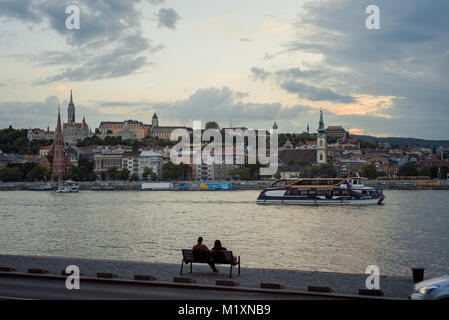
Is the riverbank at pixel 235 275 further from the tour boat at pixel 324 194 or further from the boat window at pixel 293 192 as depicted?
the boat window at pixel 293 192

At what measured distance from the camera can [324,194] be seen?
63.3 meters

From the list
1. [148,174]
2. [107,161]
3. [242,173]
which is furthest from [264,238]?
[107,161]

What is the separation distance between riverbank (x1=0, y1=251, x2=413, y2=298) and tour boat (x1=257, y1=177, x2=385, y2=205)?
49.3 m

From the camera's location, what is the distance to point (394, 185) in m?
119

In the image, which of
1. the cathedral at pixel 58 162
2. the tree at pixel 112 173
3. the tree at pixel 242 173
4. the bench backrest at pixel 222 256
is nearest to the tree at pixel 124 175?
the tree at pixel 112 173

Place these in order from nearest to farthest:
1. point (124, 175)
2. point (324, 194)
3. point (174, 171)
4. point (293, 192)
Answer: point (324, 194) < point (293, 192) < point (174, 171) < point (124, 175)

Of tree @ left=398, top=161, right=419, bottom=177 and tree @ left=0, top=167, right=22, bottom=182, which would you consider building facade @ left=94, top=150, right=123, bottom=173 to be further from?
tree @ left=398, top=161, right=419, bottom=177

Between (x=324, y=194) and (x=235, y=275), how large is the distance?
51.2 m

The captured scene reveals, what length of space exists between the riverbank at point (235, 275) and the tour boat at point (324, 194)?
4927cm

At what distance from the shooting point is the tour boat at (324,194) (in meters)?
62.2

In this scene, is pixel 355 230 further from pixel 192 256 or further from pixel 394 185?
pixel 394 185

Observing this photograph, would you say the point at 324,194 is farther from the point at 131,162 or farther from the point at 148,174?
the point at 131,162

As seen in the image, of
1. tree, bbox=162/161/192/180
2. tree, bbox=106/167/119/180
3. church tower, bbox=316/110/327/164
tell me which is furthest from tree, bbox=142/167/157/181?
church tower, bbox=316/110/327/164
